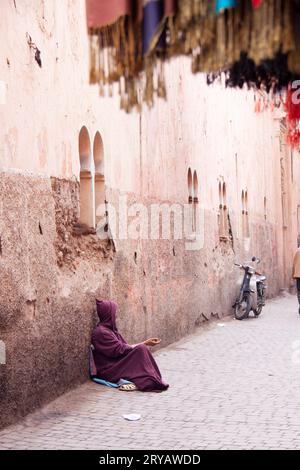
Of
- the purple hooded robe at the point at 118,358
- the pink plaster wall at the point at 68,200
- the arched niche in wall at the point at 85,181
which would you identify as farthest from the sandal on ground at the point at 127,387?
the arched niche in wall at the point at 85,181

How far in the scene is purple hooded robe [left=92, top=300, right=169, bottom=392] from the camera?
7.79 meters

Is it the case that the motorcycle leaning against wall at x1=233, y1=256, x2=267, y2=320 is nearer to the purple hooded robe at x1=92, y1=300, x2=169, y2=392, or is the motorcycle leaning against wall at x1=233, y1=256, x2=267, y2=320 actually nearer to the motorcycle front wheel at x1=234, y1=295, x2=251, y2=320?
the motorcycle front wheel at x1=234, y1=295, x2=251, y2=320

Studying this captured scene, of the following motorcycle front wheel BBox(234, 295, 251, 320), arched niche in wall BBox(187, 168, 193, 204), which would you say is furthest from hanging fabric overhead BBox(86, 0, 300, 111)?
motorcycle front wheel BBox(234, 295, 251, 320)

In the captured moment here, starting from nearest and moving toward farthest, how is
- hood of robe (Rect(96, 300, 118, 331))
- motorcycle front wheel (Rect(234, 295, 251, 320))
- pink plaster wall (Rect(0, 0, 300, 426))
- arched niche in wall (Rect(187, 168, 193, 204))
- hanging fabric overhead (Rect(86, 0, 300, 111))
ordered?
1. hanging fabric overhead (Rect(86, 0, 300, 111))
2. pink plaster wall (Rect(0, 0, 300, 426))
3. hood of robe (Rect(96, 300, 118, 331))
4. arched niche in wall (Rect(187, 168, 193, 204))
5. motorcycle front wheel (Rect(234, 295, 251, 320))

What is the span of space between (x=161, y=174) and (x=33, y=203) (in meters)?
4.91

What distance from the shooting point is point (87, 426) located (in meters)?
6.27

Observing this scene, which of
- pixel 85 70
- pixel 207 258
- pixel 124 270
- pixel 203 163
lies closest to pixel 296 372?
pixel 124 270

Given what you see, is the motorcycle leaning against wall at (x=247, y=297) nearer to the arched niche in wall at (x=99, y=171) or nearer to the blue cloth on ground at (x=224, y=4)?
the arched niche in wall at (x=99, y=171)

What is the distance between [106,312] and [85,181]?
5.04 feet

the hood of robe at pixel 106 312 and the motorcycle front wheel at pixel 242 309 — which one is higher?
the hood of robe at pixel 106 312

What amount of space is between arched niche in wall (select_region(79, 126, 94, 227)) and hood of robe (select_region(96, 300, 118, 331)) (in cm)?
95

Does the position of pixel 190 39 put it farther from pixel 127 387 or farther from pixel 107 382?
pixel 107 382

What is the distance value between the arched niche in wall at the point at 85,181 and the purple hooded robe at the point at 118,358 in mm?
1011

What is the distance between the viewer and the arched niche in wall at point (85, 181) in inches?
330
